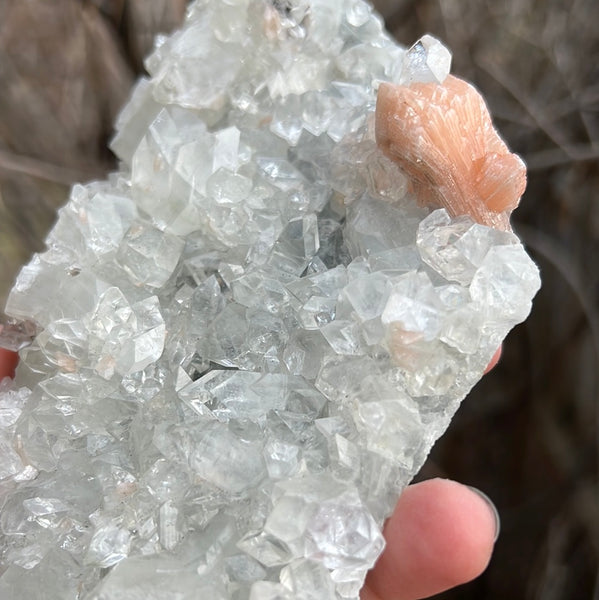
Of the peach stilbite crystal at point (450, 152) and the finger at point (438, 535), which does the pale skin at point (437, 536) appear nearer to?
the finger at point (438, 535)

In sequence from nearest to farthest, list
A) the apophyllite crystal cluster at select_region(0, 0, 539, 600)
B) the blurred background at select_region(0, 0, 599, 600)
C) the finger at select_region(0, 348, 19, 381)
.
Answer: the apophyllite crystal cluster at select_region(0, 0, 539, 600)
the finger at select_region(0, 348, 19, 381)
the blurred background at select_region(0, 0, 599, 600)

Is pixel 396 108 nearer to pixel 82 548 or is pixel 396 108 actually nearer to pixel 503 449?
pixel 82 548

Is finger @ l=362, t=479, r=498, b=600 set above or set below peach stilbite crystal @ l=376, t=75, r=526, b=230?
below

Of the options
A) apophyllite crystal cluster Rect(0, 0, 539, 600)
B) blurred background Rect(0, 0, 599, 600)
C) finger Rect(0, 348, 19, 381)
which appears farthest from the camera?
blurred background Rect(0, 0, 599, 600)

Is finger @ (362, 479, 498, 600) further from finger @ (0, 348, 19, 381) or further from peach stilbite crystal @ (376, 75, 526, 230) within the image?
finger @ (0, 348, 19, 381)

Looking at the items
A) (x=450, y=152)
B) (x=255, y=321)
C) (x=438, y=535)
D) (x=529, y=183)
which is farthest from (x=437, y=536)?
(x=529, y=183)

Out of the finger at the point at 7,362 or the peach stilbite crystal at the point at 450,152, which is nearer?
the peach stilbite crystal at the point at 450,152

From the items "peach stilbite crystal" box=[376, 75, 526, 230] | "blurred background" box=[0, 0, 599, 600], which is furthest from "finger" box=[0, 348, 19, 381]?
"peach stilbite crystal" box=[376, 75, 526, 230]

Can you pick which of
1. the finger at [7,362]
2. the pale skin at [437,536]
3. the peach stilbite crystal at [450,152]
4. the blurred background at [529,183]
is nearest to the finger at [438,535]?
the pale skin at [437,536]
